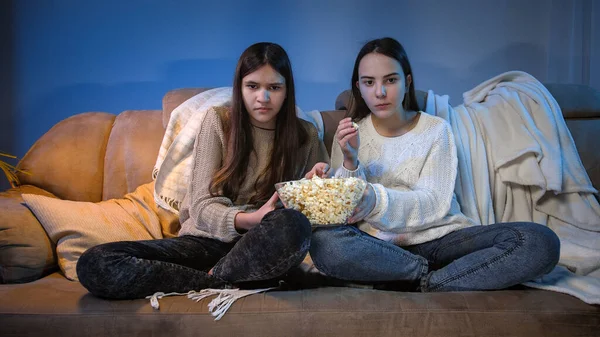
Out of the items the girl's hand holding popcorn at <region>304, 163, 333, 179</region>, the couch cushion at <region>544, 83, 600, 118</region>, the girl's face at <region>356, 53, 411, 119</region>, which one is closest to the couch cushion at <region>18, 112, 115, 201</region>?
the girl's hand holding popcorn at <region>304, 163, 333, 179</region>

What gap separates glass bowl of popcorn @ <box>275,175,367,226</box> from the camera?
4.33 feet

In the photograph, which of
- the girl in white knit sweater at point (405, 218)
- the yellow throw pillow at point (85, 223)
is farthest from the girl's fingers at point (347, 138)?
the yellow throw pillow at point (85, 223)

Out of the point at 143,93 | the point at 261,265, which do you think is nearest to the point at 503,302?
the point at 261,265

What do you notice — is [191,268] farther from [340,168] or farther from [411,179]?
[411,179]

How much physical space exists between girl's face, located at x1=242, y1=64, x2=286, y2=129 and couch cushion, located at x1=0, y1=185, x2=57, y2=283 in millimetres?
699

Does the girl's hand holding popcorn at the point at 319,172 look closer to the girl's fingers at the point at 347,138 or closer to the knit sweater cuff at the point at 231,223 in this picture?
the girl's fingers at the point at 347,138

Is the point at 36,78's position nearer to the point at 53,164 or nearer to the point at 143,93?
the point at 143,93

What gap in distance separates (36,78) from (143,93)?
45 cm

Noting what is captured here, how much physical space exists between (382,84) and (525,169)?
542 mm

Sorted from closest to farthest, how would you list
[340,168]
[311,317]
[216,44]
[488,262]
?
[311,317]
[488,262]
[340,168]
[216,44]

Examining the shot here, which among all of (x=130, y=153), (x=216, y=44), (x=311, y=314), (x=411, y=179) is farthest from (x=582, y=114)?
(x=130, y=153)

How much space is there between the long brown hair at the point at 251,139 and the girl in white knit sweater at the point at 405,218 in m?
0.16

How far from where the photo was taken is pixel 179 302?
1308 millimetres

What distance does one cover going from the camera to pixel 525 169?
177 centimetres
